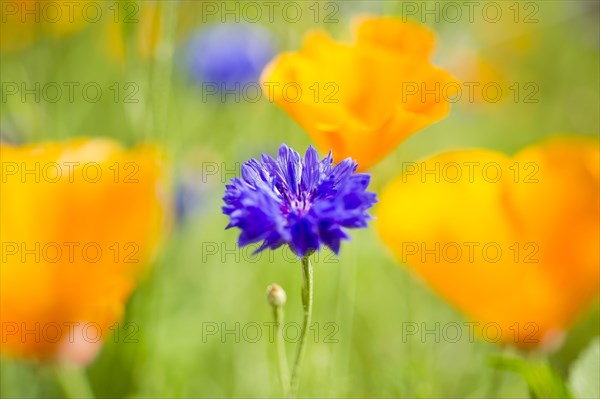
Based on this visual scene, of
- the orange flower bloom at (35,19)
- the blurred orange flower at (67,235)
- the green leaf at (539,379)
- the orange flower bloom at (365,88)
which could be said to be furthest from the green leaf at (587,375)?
the orange flower bloom at (35,19)

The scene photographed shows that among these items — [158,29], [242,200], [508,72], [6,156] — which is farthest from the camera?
[508,72]

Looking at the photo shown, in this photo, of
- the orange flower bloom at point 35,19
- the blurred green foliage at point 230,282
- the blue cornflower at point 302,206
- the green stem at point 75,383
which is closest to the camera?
the blue cornflower at point 302,206

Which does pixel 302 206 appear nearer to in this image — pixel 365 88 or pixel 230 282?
pixel 365 88

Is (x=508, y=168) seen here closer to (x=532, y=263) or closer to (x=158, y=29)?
(x=532, y=263)

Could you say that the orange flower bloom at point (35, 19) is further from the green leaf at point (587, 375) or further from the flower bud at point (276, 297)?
the green leaf at point (587, 375)

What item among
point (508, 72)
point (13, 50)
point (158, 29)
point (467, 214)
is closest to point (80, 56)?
point (13, 50)

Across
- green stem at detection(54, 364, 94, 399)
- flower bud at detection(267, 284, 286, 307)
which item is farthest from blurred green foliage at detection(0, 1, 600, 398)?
flower bud at detection(267, 284, 286, 307)
